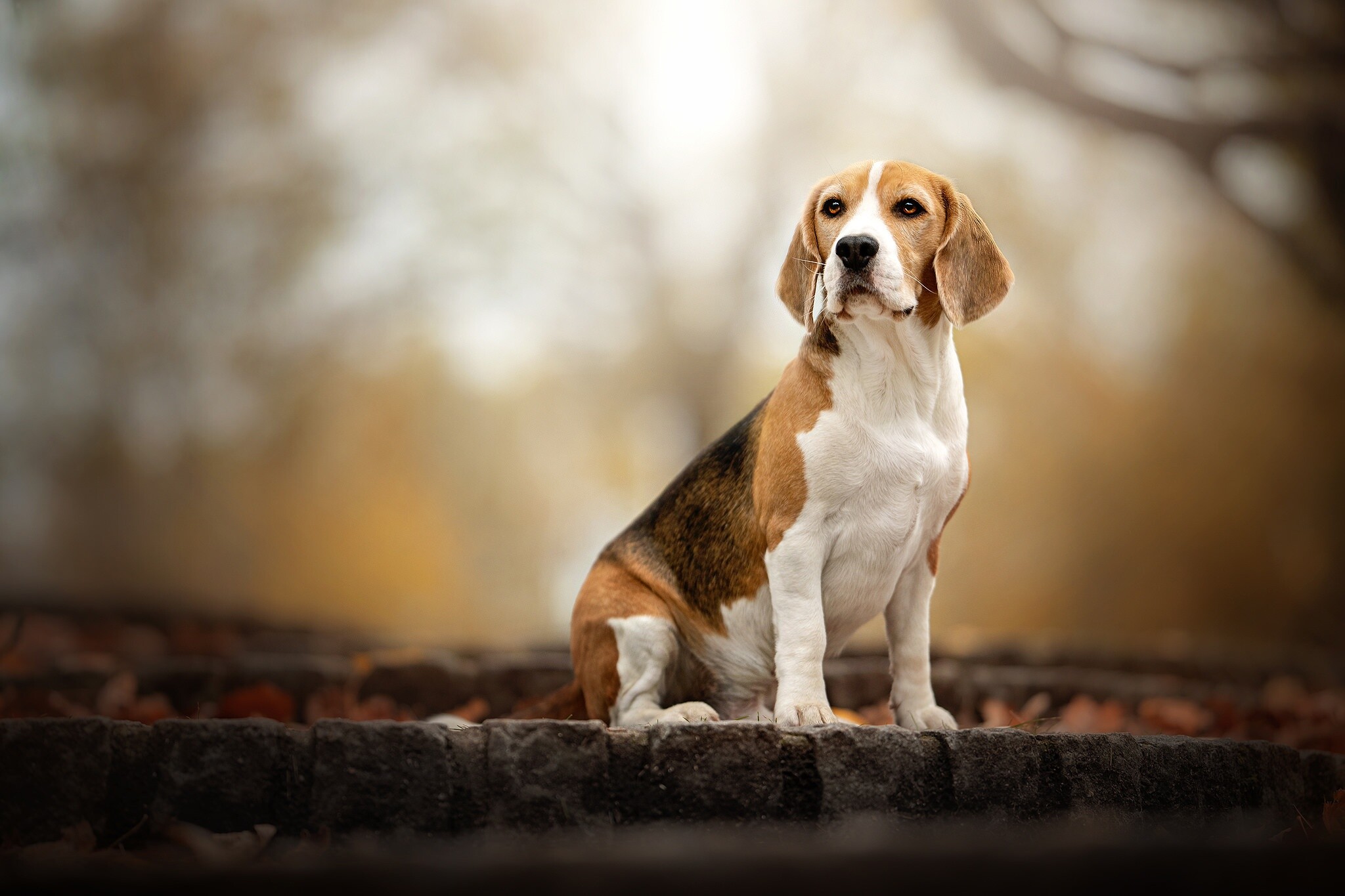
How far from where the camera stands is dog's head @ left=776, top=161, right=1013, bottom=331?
277 cm

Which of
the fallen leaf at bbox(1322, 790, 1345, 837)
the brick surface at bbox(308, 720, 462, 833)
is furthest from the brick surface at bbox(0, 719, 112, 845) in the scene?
the fallen leaf at bbox(1322, 790, 1345, 837)

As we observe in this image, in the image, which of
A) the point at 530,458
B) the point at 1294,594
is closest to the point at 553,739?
the point at 530,458

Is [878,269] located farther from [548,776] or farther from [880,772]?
[548,776]

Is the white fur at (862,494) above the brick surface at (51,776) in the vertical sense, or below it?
above

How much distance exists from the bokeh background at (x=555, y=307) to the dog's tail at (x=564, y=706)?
9.59 metres

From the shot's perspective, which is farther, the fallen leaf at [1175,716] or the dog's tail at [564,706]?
the fallen leaf at [1175,716]

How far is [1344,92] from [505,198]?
34.7 ft

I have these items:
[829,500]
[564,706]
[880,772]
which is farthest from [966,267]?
[564,706]

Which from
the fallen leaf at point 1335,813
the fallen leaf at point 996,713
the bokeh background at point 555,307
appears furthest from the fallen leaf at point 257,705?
the bokeh background at point 555,307

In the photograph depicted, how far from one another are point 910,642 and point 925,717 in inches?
9.6

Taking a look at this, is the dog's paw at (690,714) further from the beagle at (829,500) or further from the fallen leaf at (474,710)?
the fallen leaf at (474,710)

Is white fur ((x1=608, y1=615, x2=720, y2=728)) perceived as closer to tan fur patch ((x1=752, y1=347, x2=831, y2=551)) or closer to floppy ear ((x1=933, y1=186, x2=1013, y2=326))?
tan fur patch ((x1=752, y1=347, x2=831, y2=551))

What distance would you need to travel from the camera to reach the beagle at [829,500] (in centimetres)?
282

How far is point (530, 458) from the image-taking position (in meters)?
13.5
